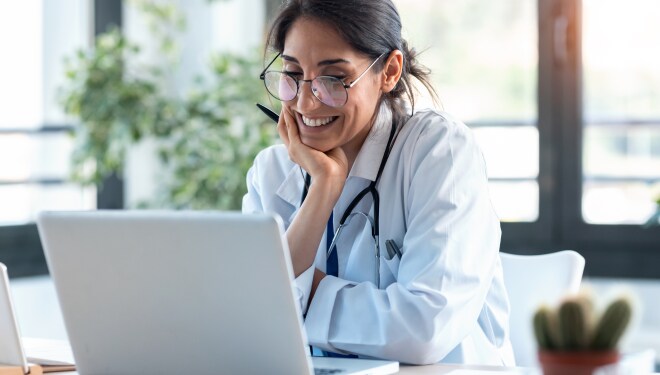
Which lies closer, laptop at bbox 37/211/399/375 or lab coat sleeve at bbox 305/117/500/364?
laptop at bbox 37/211/399/375

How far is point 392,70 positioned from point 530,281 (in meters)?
0.48

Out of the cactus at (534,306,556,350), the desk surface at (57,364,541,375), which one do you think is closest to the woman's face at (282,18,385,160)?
the desk surface at (57,364,541,375)

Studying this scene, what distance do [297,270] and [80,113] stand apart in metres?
2.36

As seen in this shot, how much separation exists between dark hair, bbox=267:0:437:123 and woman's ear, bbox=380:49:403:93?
14 millimetres

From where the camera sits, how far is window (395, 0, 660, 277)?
4.02 m

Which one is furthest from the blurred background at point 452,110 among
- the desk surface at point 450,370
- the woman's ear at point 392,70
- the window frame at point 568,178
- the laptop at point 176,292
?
the laptop at point 176,292

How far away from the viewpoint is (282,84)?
1.88 meters

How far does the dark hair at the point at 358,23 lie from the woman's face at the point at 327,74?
1cm

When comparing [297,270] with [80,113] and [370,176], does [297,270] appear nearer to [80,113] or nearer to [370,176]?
[370,176]

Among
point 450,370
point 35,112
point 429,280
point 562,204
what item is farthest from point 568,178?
point 450,370

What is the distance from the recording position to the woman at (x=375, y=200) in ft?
5.27

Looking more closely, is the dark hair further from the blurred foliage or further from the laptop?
the blurred foliage

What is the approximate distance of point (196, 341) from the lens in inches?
49.8

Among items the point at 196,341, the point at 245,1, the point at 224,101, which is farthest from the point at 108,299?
the point at 245,1
